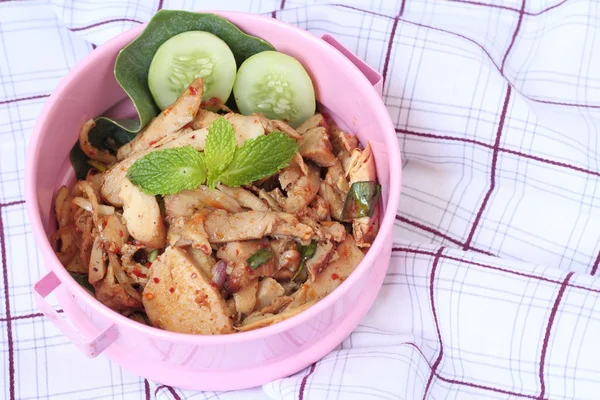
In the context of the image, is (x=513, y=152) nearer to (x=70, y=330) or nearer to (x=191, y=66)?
(x=191, y=66)

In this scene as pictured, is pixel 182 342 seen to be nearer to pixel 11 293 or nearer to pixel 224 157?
pixel 224 157

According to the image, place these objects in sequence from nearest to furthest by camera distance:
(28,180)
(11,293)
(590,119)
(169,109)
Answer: (28,180), (169,109), (11,293), (590,119)

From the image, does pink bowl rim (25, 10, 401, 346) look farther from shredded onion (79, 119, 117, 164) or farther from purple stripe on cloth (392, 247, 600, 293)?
purple stripe on cloth (392, 247, 600, 293)

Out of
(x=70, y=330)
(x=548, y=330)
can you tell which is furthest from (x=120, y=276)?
(x=548, y=330)

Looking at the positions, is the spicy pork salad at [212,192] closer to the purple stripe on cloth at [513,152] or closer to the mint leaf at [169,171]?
the mint leaf at [169,171]

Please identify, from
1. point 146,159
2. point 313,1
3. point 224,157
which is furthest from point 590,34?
point 146,159

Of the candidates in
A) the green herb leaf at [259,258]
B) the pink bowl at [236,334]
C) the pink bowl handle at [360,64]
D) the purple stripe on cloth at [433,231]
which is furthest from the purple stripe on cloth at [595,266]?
the green herb leaf at [259,258]

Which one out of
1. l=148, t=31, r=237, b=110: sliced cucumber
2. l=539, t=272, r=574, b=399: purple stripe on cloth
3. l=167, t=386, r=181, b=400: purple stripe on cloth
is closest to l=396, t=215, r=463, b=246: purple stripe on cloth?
l=539, t=272, r=574, b=399: purple stripe on cloth
